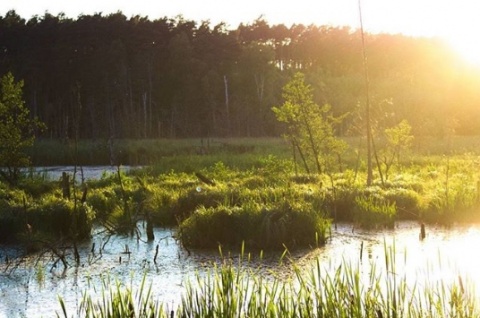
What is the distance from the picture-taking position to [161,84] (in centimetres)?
5984

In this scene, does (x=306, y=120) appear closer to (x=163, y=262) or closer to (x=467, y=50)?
(x=163, y=262)

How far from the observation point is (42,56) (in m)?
54.8

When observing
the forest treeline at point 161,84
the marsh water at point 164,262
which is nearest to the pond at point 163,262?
the marsh water at point 164,262

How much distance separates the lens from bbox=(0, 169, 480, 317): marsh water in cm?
952

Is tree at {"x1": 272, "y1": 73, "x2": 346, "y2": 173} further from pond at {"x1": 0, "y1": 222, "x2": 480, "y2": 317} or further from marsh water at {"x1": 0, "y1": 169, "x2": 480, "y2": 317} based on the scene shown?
pond at {"x1": 0, "y1": 222, "x2": 480, "y2": 317}

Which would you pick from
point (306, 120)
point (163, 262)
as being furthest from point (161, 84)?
point (163, 262)

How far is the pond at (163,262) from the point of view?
31.4 ft

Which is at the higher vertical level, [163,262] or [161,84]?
[161,84]

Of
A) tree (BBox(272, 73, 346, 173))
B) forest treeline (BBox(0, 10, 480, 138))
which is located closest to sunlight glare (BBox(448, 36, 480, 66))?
forest treeline (BBox(0, 10, 480, 138))

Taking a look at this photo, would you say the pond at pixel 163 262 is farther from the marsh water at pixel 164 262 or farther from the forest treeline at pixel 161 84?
the forest treeline at pixel 161 84

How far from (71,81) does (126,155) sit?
1811cm

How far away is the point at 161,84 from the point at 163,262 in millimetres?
49001

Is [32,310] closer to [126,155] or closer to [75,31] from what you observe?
[126,155]

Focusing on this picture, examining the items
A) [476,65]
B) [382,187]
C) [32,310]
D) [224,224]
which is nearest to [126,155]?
[382,187]
